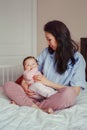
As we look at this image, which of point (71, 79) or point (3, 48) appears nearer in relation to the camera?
point (71, 79)

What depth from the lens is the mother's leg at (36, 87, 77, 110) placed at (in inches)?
60.0

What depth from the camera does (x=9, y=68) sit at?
119 inches

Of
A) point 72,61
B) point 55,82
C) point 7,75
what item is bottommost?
point 7,75

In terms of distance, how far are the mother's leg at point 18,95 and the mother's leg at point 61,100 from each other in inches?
4.1

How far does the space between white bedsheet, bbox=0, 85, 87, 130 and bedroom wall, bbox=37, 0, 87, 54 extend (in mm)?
1691

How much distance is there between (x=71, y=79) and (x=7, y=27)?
150cm

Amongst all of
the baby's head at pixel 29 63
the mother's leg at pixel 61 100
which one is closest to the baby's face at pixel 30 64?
the baby's head at pixel 29 63

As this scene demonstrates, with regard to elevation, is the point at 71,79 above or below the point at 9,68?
above

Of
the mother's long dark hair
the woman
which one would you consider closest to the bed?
the woman

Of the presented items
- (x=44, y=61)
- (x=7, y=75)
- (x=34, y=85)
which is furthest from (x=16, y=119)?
(x=7, y=75)

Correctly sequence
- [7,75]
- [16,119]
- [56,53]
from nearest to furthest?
[16,119] < [56,53] < [7,75]

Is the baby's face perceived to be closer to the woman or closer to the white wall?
the woman

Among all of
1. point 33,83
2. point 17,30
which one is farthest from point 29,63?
point 17,30

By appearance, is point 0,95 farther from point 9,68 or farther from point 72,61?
point 9,68
